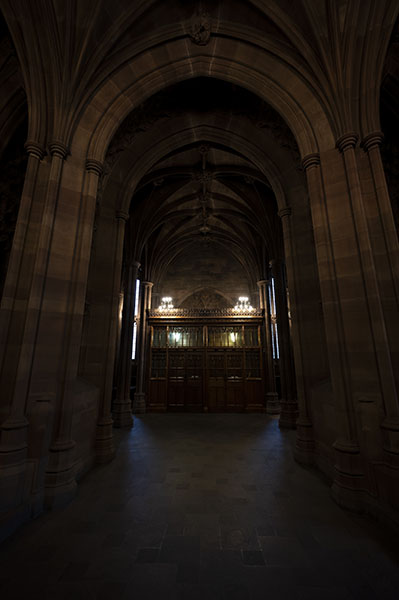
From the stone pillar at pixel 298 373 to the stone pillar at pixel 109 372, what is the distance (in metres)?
3.85

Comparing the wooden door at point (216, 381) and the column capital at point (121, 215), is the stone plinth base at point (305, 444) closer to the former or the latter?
the column capital at point (121, 215)

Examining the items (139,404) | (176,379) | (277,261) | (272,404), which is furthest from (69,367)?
(272,404)

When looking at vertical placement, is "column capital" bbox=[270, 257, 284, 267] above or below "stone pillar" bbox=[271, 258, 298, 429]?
above

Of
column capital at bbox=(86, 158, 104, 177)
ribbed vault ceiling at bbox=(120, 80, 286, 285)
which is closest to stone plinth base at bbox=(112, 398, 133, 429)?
ribbed vault ceiling at bbox=(120, 80, 286, 285)

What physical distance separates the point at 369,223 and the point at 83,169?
5026mm

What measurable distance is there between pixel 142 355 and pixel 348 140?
35.5ft

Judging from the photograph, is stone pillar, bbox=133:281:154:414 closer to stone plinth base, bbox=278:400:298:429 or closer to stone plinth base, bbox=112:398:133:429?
stone plinth base, bbox=112:398:133:429

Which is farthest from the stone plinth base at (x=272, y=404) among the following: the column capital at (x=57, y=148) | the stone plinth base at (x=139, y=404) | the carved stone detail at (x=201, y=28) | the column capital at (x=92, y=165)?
the carved stone detail at (x=201, y=28)

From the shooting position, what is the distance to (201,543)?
2480 millimetres

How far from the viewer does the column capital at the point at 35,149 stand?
4.20m

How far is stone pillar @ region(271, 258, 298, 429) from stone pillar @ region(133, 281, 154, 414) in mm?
6230

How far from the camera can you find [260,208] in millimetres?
11133

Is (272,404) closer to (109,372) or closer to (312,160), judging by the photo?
(109,372)

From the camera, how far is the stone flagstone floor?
77.0 inches
